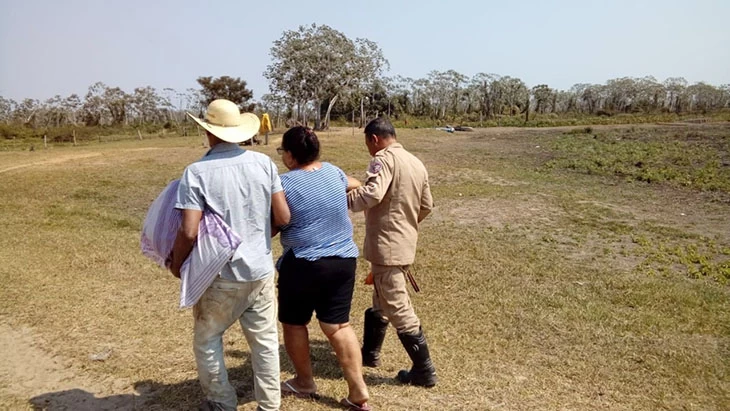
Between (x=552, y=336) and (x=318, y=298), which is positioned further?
(x=552, y=336)

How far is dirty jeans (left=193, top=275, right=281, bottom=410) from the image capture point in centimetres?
259

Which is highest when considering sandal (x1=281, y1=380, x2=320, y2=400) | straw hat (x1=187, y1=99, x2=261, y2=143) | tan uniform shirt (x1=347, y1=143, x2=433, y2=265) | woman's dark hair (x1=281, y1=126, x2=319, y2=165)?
straw hat (x1=187, y1=99, x2=261, y2=143)

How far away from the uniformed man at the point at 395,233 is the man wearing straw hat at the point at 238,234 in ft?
2.43

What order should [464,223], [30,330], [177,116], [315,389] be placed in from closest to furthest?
[315,389]
[30,330]
[464,223]
[177,116]

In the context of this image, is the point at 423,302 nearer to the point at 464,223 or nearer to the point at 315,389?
the point at 315,389

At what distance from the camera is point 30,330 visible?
412cm

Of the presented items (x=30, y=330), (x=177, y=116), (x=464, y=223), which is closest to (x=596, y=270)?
(x=464, y=223)

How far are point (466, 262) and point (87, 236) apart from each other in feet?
15.9

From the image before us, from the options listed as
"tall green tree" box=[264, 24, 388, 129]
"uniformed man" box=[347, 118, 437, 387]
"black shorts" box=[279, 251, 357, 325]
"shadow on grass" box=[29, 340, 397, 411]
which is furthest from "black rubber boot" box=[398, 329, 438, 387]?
"tall green tree" box=[264, 24, 388, 129]

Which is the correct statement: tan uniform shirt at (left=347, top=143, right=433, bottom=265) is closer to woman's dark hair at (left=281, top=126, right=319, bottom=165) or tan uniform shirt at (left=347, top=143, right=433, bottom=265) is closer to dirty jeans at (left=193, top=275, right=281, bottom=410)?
woman's dark hair at (left=281, top=126, right=319, bottom=165)

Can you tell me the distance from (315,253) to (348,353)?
59 cm

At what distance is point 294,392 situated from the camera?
316 cm

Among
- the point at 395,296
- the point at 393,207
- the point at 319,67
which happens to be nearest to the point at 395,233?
the point at 393,207

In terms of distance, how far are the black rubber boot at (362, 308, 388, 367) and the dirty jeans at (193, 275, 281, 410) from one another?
3.03ft
